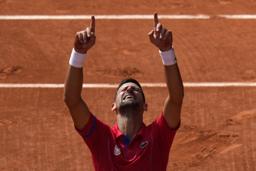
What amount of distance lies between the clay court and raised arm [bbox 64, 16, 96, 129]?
5294 mm

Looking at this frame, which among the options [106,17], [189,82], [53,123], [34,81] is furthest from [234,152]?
[106,17]

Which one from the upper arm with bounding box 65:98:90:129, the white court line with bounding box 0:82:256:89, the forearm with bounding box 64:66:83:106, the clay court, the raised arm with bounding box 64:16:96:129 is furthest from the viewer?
the white court line with bounding box 0:82:256:89

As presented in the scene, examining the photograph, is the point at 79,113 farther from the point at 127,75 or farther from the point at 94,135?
the point at 127,75

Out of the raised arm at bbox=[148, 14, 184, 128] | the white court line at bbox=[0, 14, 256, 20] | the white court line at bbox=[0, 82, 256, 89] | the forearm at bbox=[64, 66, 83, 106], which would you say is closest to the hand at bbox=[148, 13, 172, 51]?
the raised arm at bbox=[148, 14, 184, 128]

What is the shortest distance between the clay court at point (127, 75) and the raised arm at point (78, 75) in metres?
5.29

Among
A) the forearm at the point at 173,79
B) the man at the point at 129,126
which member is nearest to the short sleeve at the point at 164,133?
the man at the point at 129,126

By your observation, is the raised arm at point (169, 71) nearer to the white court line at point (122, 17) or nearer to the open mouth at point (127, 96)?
the open mouth at point (127, 96)

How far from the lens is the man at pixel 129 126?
6836 mm

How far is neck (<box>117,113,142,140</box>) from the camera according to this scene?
6.85m

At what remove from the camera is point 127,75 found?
567 inches

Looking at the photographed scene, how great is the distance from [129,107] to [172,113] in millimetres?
454

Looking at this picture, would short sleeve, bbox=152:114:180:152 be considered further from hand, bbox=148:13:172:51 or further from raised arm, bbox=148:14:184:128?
hand, bbox=148:13:172:51

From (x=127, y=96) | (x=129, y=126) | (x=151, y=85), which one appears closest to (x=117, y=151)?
(x=129, y=126)

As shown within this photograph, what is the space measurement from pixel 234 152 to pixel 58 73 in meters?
3.87
